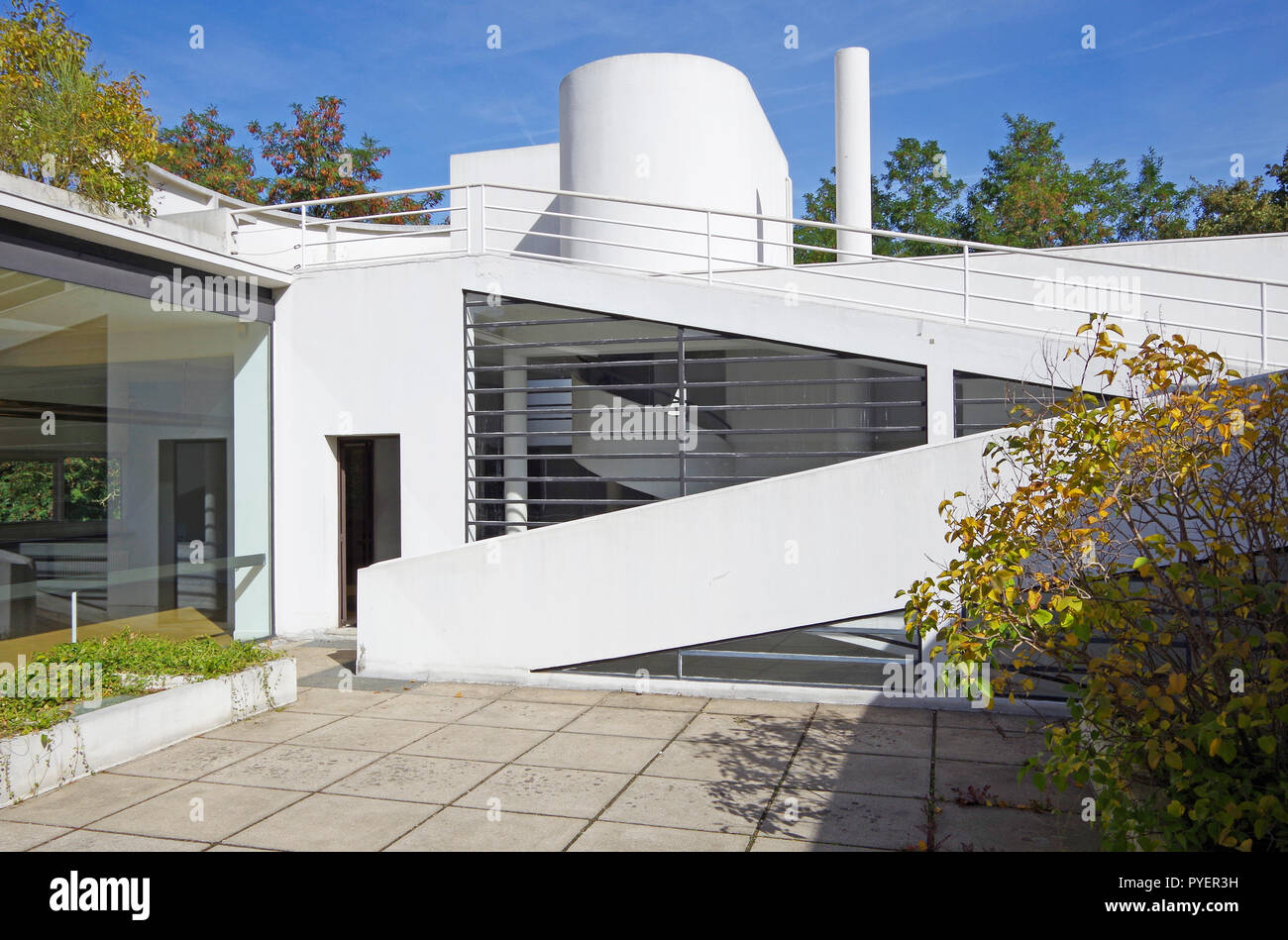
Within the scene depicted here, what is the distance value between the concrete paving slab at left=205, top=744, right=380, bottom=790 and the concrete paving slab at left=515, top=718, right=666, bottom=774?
3.75 ft

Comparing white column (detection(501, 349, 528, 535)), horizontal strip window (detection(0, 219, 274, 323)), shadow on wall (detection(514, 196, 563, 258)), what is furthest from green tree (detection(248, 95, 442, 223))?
horizontal strip window (detection(0, 219, 274, 323))

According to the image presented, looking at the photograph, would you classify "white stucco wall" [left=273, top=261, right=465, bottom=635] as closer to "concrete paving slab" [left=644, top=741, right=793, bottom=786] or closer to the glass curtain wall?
the glass curtain wall

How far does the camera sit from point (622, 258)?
1390cm

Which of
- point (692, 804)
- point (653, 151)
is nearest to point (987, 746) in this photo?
point (692, 804)

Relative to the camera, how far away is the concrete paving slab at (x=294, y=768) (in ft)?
18.8

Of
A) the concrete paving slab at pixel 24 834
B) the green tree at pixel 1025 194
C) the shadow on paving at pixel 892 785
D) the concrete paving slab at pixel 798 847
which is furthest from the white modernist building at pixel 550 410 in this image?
the green tree at pixel 1025 194

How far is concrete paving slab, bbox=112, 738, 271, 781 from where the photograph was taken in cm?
596

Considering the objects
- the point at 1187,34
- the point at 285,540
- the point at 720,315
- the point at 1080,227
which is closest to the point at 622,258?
the point at 720,315

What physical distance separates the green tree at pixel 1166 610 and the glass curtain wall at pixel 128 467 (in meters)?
7.68

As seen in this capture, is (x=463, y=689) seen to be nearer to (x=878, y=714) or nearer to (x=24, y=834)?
(x=878, y=714)

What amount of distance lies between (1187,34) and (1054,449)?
19.0 meters
